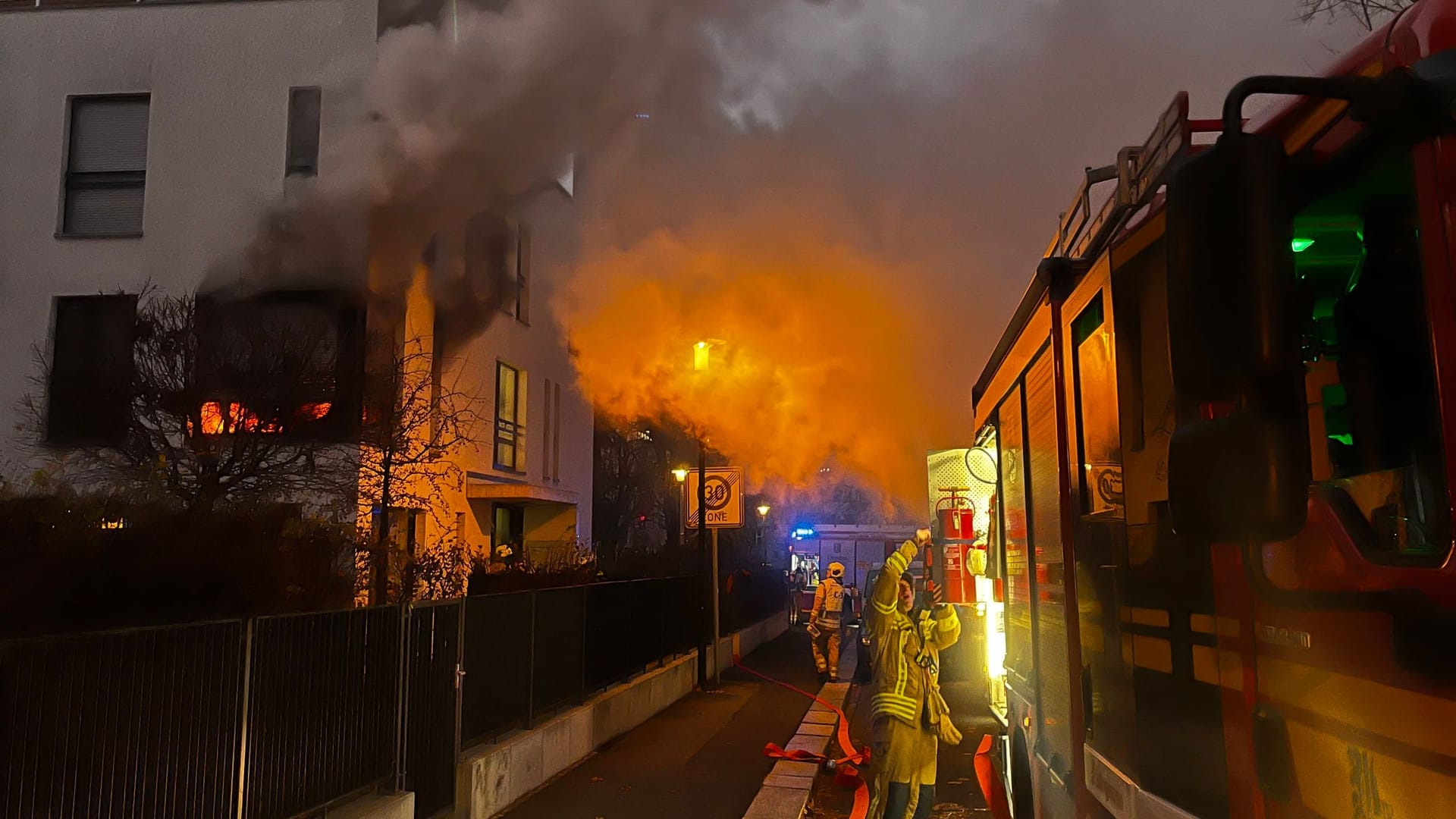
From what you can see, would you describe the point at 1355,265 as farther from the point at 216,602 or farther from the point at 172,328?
the point at 172,328

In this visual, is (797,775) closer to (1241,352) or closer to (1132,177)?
(1132,177)

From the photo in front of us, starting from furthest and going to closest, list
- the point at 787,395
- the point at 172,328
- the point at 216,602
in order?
the point at 787,395 < the point at 172,328 < the point at 216,602

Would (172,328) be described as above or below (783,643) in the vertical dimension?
above

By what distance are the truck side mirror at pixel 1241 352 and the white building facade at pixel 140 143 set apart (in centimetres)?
1106

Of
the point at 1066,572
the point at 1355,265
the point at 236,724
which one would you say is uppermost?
the point at 1355,265

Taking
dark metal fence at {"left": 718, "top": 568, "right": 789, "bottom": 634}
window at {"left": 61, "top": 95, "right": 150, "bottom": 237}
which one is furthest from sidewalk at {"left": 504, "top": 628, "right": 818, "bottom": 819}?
window at {"left": 61, "top": 95, "right": 150, "bottom": 237}

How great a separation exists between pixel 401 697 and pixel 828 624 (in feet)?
33.0

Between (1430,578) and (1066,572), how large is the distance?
2.16m

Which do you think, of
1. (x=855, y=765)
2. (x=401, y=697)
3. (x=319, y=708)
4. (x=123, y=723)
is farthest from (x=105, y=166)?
(x=123, y=723)

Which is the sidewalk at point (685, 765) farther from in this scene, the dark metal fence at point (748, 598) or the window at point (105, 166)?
the window at point (105, 166)

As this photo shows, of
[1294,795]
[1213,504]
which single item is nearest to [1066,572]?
[1294,795]

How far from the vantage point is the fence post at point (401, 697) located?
21.5ft

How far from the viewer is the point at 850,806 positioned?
8500 mm

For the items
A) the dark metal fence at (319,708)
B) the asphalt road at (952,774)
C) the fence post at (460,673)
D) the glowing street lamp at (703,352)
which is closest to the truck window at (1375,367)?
the asphalt road at (952,774)
